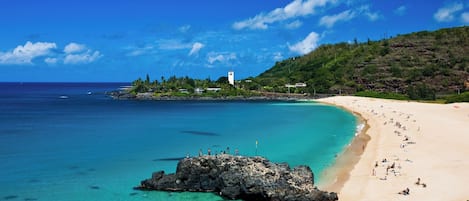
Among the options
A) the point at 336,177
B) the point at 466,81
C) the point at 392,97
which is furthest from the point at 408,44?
the point at 336,177

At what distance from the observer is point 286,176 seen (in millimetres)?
22625

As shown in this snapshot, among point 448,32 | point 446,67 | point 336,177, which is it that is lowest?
point 336,177

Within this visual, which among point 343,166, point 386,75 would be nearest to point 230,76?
point 386,75

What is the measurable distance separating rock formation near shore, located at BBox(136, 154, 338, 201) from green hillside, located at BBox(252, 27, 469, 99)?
105283mm

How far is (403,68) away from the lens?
153 meters

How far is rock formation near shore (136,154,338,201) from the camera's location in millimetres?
21562

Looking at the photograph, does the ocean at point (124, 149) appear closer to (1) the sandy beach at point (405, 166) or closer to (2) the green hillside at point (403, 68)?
(1) the sandy beach at point (405, 166)

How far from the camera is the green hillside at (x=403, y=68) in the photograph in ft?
460

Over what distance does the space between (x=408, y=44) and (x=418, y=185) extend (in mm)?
162310

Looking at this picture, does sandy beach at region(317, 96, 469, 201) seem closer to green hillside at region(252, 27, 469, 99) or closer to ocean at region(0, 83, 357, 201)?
ocean at region(0, 83, 357, 201)

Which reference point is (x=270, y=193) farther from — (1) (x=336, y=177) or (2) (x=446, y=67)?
(2) (x=446, y=67)

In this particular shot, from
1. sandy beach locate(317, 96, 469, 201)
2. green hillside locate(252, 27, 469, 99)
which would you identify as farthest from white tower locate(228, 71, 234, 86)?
sandy beach locate(317, 96, 469, 201)

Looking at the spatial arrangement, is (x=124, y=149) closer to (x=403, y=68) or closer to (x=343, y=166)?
(x=343, y=166)

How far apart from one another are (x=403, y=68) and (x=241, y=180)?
142692 millimetres
